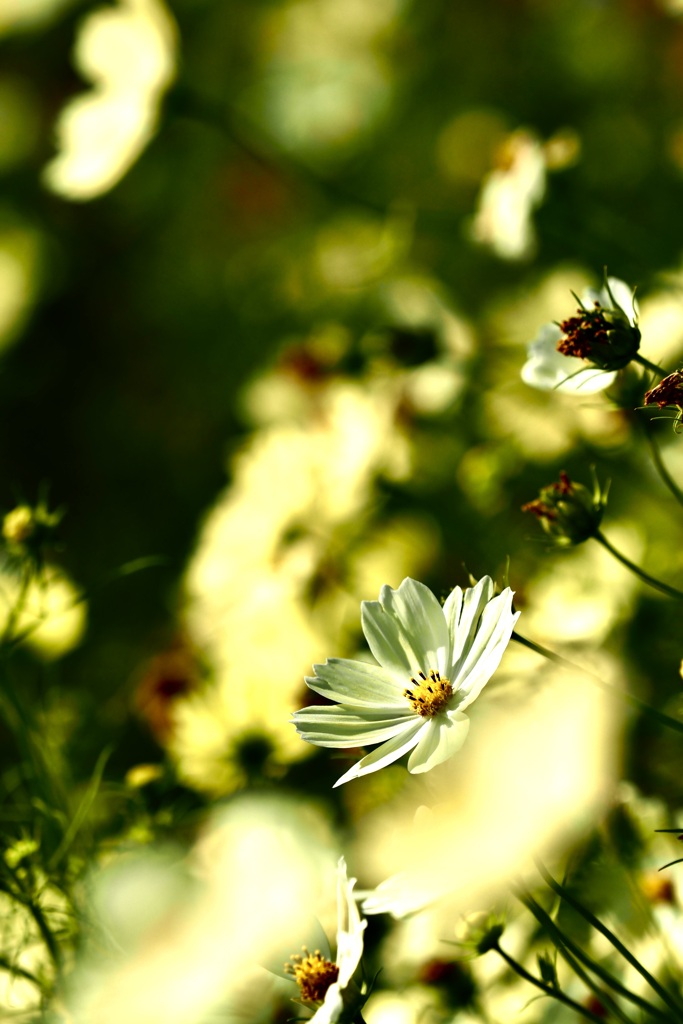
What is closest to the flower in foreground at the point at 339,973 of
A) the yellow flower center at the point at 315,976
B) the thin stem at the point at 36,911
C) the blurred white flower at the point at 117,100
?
the yellow flower center at the point at 315,976

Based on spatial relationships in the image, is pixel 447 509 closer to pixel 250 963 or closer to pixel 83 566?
pixel 250 963

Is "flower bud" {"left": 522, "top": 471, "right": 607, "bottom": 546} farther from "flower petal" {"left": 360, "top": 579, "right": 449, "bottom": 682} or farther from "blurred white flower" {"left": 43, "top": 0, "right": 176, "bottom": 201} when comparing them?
"blurred white flower" {"left": 43, "top": 0, "right": 176, "bottom": 201}

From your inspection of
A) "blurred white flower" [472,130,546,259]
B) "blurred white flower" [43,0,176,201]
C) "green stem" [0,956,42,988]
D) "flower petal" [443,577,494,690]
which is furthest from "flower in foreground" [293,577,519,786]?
"blurred white flower" [43,0,176,201]

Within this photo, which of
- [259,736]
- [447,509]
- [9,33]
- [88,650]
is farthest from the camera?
[9,33]

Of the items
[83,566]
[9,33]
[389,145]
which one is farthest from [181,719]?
[9,33]

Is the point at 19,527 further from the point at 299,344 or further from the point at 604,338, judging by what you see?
the point at 299,344

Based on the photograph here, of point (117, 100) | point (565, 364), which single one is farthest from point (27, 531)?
point (117, 100)
